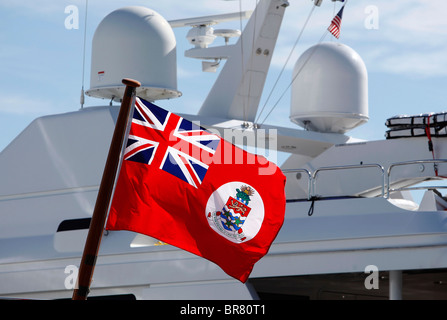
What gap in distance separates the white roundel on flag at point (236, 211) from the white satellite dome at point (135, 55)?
228 inches

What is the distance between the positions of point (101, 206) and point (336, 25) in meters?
8.09

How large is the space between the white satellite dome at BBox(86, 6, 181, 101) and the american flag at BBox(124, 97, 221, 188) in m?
5.76

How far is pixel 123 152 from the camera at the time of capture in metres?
6.03

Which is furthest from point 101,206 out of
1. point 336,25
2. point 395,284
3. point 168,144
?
point 336,25

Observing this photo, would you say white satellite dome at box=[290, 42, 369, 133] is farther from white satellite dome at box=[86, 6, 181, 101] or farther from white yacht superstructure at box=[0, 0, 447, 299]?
white satellite dome at box=[86, 6, 181, 101]

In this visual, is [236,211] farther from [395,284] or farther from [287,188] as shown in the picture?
[287,188]

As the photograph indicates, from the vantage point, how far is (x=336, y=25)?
12.9 m

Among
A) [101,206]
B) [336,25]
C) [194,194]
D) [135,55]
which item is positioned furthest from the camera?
[336,25]

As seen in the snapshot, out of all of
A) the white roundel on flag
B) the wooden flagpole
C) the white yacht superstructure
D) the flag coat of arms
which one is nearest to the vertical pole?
the white yacht superstructure

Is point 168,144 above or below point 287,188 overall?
above

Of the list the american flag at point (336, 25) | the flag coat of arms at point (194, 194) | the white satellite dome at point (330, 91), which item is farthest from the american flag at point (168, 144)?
the white satellite dome at point (330, 91)

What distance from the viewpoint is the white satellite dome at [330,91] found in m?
13.8

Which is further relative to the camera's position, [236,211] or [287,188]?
[287,188]
